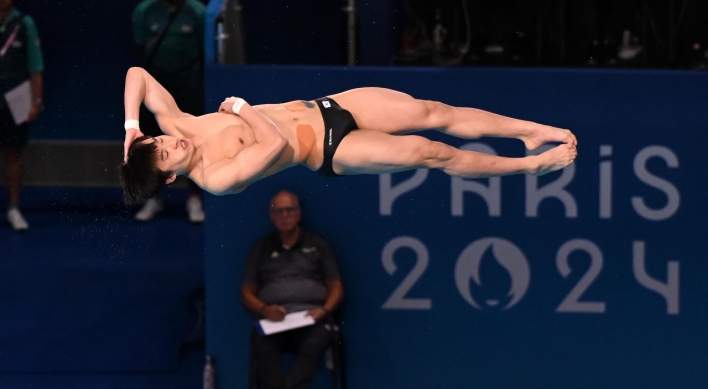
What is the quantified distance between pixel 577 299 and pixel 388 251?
1.15 m

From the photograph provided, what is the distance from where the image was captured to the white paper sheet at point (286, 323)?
19.3ft

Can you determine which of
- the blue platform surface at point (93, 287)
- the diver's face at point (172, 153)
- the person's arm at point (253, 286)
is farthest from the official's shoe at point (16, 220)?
the diver's face at point (172, 153)

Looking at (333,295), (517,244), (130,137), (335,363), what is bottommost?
(335,363)

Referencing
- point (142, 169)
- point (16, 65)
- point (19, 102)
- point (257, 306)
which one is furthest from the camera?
point (16, 65)

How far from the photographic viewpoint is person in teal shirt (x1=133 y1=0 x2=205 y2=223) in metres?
8.00

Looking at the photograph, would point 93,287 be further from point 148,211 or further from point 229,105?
point 229,105

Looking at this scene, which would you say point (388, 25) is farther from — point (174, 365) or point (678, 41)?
point (174, 365)

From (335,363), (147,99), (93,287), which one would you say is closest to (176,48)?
(93,287)

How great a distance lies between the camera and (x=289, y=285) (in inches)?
240

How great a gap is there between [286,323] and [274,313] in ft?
0.32

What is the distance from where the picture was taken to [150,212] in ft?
31.2

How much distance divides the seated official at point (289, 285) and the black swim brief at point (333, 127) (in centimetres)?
128

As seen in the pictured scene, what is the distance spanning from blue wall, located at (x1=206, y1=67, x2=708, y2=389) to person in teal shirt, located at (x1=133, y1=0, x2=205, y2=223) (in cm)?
226

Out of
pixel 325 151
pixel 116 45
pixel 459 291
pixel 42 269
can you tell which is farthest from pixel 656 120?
pixel 116 45
